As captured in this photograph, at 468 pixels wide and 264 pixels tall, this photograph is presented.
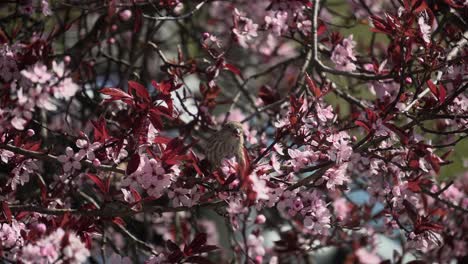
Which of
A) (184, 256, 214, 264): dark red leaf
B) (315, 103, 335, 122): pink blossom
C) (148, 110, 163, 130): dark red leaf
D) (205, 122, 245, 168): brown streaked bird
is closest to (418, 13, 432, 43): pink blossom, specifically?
(315, 103, 335, 122): pink blossom

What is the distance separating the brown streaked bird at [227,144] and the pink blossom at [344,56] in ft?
2.21

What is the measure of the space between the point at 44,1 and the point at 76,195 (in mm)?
1029

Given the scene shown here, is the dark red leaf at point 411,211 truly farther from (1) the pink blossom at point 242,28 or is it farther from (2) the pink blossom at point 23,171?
(2) the pink blossom at point 23,171

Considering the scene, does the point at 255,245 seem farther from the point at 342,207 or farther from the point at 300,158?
the point at 342,207

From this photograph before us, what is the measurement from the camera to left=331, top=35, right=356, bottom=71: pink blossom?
366 cm

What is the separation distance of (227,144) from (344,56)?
0.84 metres

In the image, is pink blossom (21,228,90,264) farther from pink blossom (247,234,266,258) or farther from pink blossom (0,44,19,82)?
pink blossom (0,44,19,82)

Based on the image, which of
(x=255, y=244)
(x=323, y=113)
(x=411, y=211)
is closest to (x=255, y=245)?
(x=255, y=244)

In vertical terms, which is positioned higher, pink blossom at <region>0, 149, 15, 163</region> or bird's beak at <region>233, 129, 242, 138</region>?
pink blossom at <region>0, 149, 15, 163</region>

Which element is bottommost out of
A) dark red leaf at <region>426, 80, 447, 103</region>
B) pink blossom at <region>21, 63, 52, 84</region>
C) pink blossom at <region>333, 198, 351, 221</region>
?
pink blossom at <region>333, 198, 351, 221</region>

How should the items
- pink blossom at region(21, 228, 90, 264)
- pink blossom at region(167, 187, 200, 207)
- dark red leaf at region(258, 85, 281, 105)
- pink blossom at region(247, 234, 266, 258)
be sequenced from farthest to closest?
dark red leaf at region(258, 85, 281, 105) < pink blossom at region(167, 187, 200, 207) < pink blossom at region(247, 234, 266, 258) < pink blossom at region(21, 228, 90, 264)

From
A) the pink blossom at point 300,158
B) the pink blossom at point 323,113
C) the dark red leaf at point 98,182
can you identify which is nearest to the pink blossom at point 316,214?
the pink blossom at point 300,158

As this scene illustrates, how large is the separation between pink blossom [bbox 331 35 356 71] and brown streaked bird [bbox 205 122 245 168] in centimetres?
67

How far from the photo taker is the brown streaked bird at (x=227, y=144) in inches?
135
